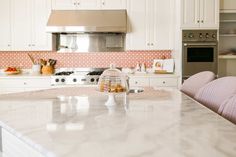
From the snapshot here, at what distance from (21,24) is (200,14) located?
2.69m

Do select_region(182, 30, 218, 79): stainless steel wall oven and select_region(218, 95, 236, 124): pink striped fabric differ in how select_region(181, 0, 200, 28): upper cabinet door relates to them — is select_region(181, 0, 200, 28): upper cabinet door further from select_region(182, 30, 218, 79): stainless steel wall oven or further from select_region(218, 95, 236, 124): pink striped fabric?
select_region(218, 95, 236, 124): pink striped fabric

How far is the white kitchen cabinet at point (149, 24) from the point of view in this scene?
4.72 m

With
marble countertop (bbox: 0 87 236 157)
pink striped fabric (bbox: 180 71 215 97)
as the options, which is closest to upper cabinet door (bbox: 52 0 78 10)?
pink striped fabric (bbox: 180 71 215 97)

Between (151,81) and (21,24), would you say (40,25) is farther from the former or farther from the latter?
(151,81)

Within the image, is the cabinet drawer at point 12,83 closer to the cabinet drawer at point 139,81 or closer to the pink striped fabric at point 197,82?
the cabinet drawer at point 139,81

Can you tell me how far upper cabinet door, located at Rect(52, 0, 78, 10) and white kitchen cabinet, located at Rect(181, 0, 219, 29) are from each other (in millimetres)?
1645

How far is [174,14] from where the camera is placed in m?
4.65

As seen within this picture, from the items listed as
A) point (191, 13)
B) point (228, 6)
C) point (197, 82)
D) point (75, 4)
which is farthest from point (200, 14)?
point (197, 82)

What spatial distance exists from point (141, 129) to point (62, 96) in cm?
114

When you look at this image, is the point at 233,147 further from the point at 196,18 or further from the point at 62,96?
the point at 196,18

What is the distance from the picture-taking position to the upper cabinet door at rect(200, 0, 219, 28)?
4.36 meters

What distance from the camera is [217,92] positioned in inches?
82.2

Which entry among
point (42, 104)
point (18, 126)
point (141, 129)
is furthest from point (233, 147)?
point (42, 104)

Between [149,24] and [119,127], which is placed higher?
[149,24]
